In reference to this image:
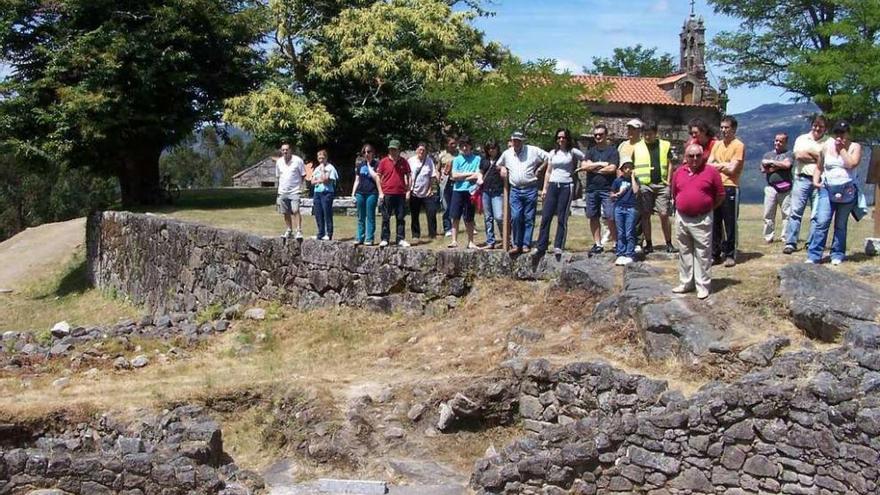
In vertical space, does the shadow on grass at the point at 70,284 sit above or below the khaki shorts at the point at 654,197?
below

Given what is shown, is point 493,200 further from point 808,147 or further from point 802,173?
point 808,147

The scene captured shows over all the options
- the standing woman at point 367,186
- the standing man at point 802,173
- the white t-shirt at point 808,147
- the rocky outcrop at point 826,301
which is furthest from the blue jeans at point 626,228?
the standing woman at point 367,186

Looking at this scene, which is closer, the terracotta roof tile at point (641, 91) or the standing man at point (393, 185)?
the standing man at point (393, 185)

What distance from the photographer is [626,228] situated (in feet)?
37.1

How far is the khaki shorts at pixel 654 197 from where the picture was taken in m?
11.2

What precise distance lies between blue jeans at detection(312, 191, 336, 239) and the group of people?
2 centimetres

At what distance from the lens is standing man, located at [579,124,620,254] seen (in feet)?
37.7

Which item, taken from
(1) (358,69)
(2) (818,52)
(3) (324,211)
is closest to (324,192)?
(3) (324,211)

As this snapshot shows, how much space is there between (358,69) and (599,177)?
13.0m

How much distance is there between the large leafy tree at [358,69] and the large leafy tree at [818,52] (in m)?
12.5

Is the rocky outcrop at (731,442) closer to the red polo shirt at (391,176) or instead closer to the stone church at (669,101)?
the red polo shirt at (391,176)

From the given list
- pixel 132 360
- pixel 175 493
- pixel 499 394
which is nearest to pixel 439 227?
pixel 132 360

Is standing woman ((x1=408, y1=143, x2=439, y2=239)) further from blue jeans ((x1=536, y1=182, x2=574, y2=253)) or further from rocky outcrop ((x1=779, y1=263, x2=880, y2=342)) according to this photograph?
rocky outcrop ((x1=779, y1=263, x2=880, y2=342))

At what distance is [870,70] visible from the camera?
2841 centimetres
